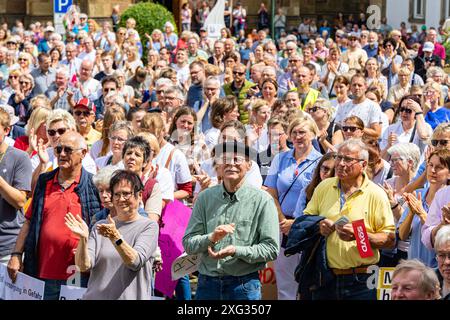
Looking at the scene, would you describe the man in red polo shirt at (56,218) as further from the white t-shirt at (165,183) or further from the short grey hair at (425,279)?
the short grey hair at (425,279)

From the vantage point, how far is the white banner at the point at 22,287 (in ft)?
24.9

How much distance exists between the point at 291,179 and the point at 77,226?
7.65 feet

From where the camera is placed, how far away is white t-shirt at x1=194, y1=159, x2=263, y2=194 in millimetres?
8586

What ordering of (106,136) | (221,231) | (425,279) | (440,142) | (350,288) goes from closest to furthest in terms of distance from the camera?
(425,279) → (221,231) → (350,288) → (440,142) → (106,136)

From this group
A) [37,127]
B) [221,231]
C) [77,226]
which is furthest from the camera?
[37,127]

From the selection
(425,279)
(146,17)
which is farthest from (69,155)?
(146,17)

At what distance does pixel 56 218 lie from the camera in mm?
7695

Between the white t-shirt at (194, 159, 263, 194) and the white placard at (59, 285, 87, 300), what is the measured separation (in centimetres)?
146

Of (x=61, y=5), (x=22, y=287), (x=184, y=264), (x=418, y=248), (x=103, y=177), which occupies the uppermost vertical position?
(x=61, y=5)

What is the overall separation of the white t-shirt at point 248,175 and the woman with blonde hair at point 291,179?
7.0 inches

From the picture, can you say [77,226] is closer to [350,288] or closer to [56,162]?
[350,288]

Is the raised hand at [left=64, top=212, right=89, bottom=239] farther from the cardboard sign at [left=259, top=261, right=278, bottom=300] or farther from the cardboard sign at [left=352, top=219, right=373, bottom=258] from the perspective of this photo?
the cardboard sign at [left=259, top=261, right=278, bottom=300]

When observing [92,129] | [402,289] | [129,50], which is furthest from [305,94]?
[402,289]

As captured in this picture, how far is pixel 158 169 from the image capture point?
841cm
